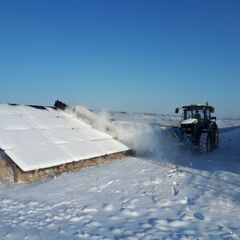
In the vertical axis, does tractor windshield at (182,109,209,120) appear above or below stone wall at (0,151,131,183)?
above

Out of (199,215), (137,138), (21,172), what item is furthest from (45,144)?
(199,215)

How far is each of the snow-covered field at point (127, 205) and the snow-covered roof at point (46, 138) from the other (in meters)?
0.83

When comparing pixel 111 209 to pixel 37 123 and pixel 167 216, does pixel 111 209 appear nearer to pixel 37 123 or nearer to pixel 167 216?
pixel 167 216

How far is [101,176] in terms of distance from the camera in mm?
12445

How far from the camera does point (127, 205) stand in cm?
895

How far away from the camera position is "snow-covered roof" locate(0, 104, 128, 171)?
487 inches

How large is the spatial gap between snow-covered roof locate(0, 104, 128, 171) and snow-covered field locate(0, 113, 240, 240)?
0.83m

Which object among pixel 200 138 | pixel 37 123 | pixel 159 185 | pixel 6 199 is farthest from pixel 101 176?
pixel 200 138

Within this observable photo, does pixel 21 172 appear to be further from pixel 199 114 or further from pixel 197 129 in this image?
pixel 199 114

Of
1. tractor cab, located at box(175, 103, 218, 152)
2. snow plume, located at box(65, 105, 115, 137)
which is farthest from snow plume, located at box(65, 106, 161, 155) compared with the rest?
tractor cab, located at box(175, 103, 218, 152)

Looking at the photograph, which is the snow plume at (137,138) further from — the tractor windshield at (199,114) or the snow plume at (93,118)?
the tractor windshield at (199,114)

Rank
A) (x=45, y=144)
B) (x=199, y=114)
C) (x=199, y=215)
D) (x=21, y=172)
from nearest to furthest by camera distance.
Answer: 1. (x=199, y=215)
2. (x=21, y=172)
3. (x=45, y=144)
4. (x=199, y=114)

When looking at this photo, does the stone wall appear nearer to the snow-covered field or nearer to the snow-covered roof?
the snow-covered roof

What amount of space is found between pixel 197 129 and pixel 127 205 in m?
12.3
